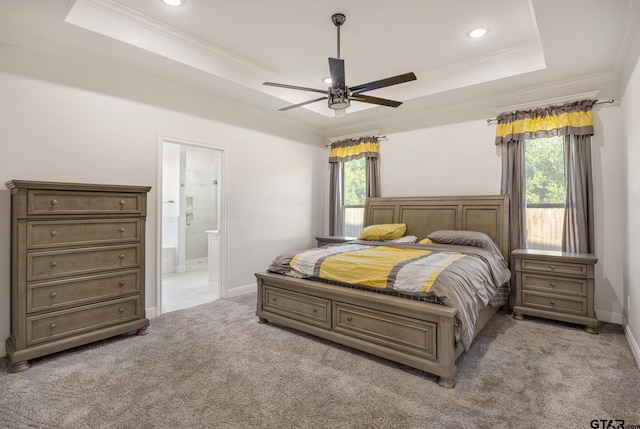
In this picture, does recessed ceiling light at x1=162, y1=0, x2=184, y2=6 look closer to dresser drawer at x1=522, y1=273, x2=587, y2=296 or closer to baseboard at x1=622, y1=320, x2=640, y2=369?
dresser drawer at x1=522, y1=273, x2=587, y2=296

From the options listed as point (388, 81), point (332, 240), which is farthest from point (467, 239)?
point (388, 81)

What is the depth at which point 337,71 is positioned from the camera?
2.64 m

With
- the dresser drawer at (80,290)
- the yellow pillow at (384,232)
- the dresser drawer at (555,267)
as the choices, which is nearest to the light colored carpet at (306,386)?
the dresser drawer at (80,290)

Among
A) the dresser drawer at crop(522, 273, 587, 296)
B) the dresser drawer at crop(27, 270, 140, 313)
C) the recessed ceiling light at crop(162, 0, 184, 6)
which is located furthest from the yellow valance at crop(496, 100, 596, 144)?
the dresser drawer at crop(27, 270, 140, 313)

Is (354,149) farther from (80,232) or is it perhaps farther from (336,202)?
(80,232)

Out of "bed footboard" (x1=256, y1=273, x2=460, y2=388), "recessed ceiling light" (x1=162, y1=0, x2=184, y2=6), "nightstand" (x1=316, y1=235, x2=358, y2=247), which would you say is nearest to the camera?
"bed footboard" (x1=256, y1=273, x2=460, y2=388)

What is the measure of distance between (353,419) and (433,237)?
8.73 ft

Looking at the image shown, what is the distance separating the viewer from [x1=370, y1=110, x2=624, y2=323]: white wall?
340cm

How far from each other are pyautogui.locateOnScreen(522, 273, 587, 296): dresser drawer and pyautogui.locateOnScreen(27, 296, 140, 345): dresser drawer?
158 inches

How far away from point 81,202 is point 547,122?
4884 mm

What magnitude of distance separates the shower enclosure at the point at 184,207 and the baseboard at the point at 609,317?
5976mm

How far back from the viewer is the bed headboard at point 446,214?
3.97 metres

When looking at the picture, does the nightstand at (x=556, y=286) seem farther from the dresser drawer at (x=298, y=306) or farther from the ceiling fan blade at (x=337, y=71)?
the ceiling fan blade at (x=337, y=71)

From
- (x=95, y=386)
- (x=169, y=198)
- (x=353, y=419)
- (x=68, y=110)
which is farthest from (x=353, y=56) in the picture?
(x=169, y=198)
